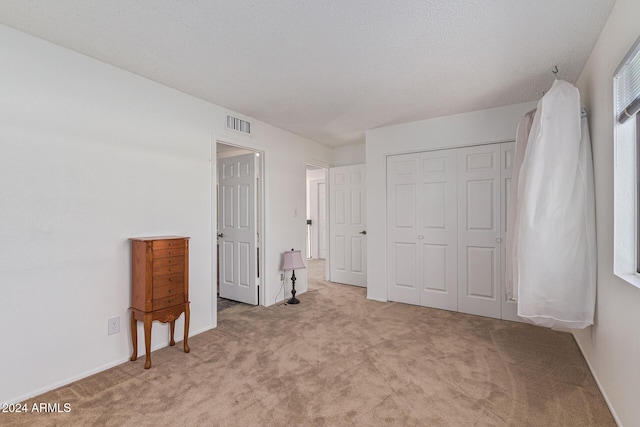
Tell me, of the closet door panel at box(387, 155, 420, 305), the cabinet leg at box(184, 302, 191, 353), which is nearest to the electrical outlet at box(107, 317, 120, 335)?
the cabinet leg at box(184, 302, 191, 353)

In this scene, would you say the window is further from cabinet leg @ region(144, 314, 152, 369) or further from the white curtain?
cabinet leg @ region(144, 314, 152, 369)

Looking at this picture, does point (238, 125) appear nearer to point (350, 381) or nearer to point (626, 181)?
point (350, 381)

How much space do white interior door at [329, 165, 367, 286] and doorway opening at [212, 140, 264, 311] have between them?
1.64 m

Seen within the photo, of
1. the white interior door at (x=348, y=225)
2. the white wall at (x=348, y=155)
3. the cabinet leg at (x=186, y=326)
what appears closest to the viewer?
the cabinet leg at (x=186, y=326)

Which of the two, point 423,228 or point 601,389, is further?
point 423,228

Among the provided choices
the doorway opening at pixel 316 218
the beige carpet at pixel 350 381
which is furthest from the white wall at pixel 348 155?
the beige carpet at pixel 350 381

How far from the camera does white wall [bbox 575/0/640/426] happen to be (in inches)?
59.4

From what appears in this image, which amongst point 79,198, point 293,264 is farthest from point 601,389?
point 79,198

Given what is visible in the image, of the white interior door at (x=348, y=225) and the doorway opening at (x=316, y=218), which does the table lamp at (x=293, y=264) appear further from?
the doorway opening at (x=316, y=218)

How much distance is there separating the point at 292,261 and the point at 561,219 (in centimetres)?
288

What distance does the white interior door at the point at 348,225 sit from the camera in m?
4.92

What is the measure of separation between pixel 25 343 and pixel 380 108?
356cm

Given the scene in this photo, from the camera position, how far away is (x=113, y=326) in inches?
94.1

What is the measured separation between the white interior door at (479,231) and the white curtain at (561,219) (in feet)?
4.43
